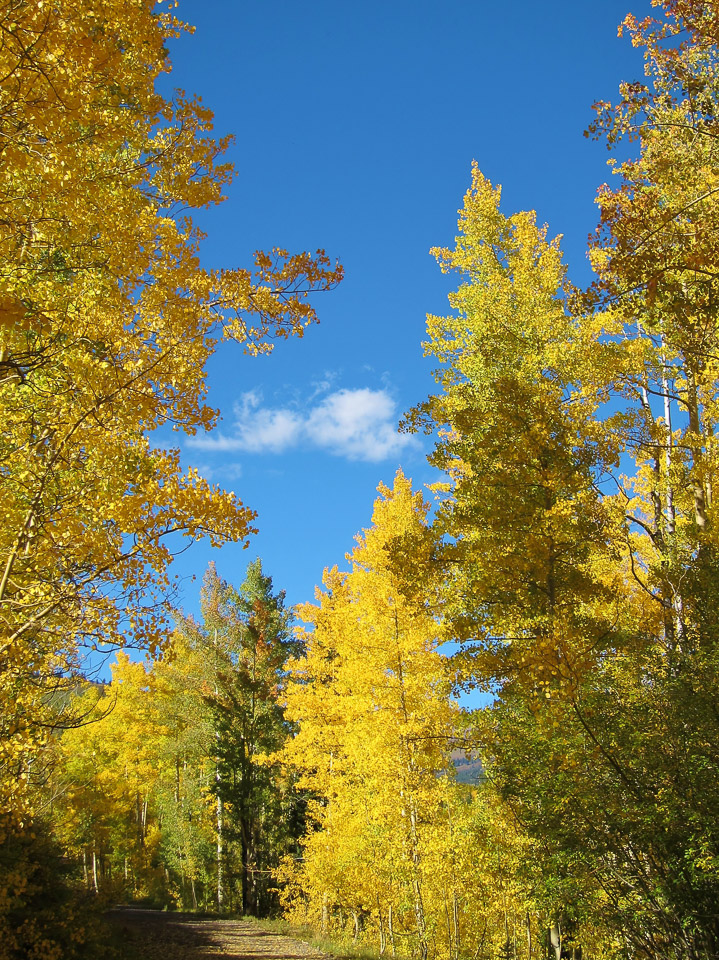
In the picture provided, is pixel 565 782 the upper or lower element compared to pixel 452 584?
lower

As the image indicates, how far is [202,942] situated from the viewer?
12891 millimetres

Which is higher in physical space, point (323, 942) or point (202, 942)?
point (202, 942)

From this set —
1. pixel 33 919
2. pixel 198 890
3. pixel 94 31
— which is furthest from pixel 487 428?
pixel 198 890

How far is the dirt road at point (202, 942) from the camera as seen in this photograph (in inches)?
444

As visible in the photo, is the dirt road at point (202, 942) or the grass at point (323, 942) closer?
the dirt road at point (202, 942)

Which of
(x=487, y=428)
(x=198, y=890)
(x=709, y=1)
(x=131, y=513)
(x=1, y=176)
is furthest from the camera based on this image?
(x=198, y=890)

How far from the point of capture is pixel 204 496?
422 cm

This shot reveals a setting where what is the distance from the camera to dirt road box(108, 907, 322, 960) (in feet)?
37.0

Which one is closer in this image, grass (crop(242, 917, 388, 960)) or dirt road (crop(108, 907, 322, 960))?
dirt road (crop(108, 907, 322, 960))

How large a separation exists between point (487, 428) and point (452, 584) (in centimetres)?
211

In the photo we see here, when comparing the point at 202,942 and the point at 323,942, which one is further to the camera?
the point at 323,942

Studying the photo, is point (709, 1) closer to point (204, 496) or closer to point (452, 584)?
point (204, 496)

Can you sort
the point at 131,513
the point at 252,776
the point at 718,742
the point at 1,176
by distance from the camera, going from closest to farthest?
1. the point at 1,176
2. the point at 131,513
3. the point at 718,742
4. the point at 252,776

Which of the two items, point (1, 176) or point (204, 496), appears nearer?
point (1, 176)
